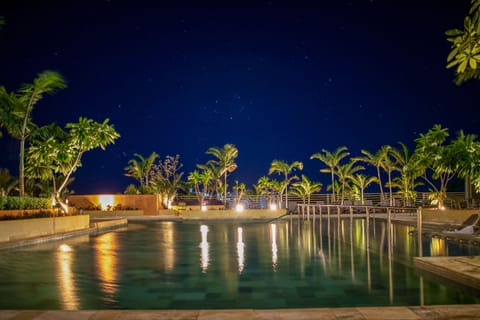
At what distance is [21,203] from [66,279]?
960 cm

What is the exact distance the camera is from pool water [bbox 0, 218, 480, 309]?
6152mm

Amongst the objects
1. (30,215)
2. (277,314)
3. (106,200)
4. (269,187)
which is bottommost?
(277,314)

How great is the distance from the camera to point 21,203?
638 inches

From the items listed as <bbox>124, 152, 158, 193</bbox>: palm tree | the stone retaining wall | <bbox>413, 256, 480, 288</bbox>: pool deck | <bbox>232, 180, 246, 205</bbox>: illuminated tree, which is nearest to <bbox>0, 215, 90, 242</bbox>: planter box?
<bbox>413, 256, 480, 288</bbox>: pool deck

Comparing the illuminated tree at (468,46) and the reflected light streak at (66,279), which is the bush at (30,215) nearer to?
the reflected light streak at (66,279)

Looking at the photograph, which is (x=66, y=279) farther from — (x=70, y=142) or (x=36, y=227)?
(x=70, y=142)

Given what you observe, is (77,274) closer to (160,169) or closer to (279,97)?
(160,169)

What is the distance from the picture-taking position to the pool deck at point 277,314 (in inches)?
180

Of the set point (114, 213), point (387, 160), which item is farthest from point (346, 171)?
point (114, 213)

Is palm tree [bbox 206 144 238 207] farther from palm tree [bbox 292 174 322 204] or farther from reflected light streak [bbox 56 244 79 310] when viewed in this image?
reflected light streak [bbox 56 244 79 310]

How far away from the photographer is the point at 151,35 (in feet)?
236

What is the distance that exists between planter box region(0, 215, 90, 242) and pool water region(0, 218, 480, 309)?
1.80m

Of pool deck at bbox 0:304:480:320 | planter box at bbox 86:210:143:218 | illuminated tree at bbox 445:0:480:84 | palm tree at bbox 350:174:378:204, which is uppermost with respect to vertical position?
illuminated tree at bbox 445:0:480:84

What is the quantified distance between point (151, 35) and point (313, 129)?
36.6 metres
